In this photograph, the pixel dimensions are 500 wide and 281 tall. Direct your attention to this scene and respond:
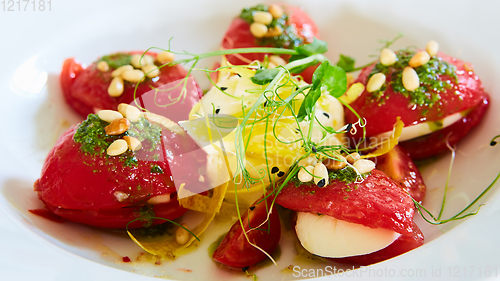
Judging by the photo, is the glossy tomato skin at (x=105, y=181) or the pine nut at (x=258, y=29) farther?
the pine nut at (x=258, y=29)

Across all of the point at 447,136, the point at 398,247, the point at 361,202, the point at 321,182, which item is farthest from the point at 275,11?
the point at 398,247

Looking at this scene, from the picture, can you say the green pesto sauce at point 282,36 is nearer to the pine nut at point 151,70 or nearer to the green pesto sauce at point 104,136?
the pine nut at point 151,70

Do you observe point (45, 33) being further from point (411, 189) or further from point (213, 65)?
point (411, 189)

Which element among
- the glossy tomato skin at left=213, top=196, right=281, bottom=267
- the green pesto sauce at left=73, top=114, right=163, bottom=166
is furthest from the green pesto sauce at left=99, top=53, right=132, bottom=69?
the glossy tomato skin at left=213, top=196, right=281, bottom=267

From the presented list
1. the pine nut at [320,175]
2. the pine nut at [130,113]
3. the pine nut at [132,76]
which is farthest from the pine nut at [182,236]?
the pine nut at [132,76]

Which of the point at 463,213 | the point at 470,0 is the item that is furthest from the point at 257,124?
the point at 470,0

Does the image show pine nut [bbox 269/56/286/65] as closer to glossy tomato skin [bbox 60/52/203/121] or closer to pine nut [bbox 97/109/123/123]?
glossy tomato skin [bbox 60/52/203/121]

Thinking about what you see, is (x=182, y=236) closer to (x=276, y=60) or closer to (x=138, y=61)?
(x=138, y=61)
